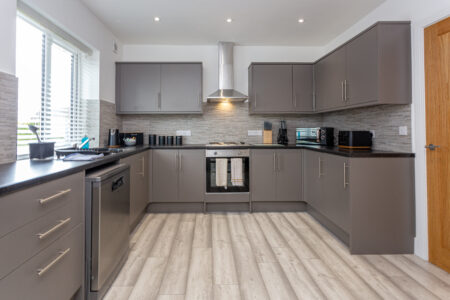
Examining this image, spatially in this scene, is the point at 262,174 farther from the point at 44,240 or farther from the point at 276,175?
the point at 44,240

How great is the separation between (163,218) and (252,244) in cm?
137

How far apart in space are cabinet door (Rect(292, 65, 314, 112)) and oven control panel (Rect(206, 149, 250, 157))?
1.11m

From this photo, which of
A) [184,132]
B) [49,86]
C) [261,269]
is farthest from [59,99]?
[261,269]

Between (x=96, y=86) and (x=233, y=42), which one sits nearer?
(x=96, y=86)

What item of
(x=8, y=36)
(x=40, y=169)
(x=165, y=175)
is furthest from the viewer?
(x=165, y=175)

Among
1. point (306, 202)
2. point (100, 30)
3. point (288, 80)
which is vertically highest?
point (100, 30)

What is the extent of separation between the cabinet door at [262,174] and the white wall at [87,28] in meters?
2.27

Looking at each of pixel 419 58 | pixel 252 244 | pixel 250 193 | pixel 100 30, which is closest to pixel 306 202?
pixel 250 193

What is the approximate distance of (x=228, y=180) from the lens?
365cm

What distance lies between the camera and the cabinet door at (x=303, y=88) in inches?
155

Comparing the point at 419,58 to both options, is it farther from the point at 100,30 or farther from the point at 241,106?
the point at 100,30

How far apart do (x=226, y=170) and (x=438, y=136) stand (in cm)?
234

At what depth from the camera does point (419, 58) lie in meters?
2.30

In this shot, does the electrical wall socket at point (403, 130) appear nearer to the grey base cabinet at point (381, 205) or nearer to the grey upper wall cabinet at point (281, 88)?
the grey base cabinet at point (381, 205)
